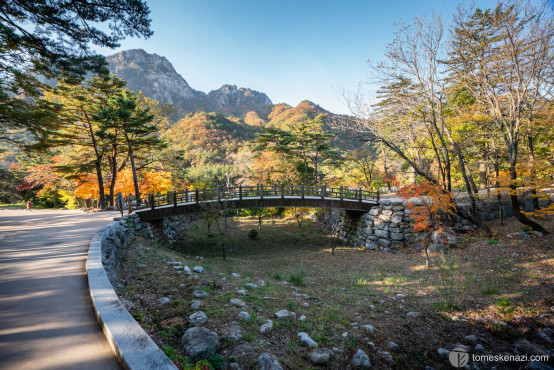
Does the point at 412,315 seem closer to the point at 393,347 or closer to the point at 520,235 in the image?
the point at 393,347

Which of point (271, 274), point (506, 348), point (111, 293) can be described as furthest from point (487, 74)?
point (111, 293)

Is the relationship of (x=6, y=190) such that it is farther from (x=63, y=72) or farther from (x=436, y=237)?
(x=436, y=237)

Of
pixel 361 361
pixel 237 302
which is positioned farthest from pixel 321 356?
pixel 237 302

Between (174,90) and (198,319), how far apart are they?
344 ft

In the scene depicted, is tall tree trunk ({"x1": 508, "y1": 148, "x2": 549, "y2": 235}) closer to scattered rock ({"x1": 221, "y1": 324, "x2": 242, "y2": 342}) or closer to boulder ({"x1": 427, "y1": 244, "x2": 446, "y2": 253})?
boulder ({"x1": 427, "y1": 244, "x2": 446, "y2": 253})

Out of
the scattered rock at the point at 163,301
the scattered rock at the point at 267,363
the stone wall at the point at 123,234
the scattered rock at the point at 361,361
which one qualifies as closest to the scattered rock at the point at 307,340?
the scattered rock at the point at 361,361

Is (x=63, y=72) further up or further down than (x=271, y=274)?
further up

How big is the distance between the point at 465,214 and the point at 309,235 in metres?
9.64

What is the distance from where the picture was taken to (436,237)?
11.2 meters

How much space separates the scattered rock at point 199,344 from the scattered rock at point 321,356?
148 centimetres

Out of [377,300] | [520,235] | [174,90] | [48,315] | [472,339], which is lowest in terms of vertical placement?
[377,300]

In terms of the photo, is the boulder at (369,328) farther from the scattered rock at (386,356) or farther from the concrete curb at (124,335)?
the concrete curb at (124,335)

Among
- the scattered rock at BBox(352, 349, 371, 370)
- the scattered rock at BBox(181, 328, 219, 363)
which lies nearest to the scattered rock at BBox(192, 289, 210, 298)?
the scattered rock at BBox(181, 328, 219, 363)

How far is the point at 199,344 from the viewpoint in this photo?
9.65 feet
